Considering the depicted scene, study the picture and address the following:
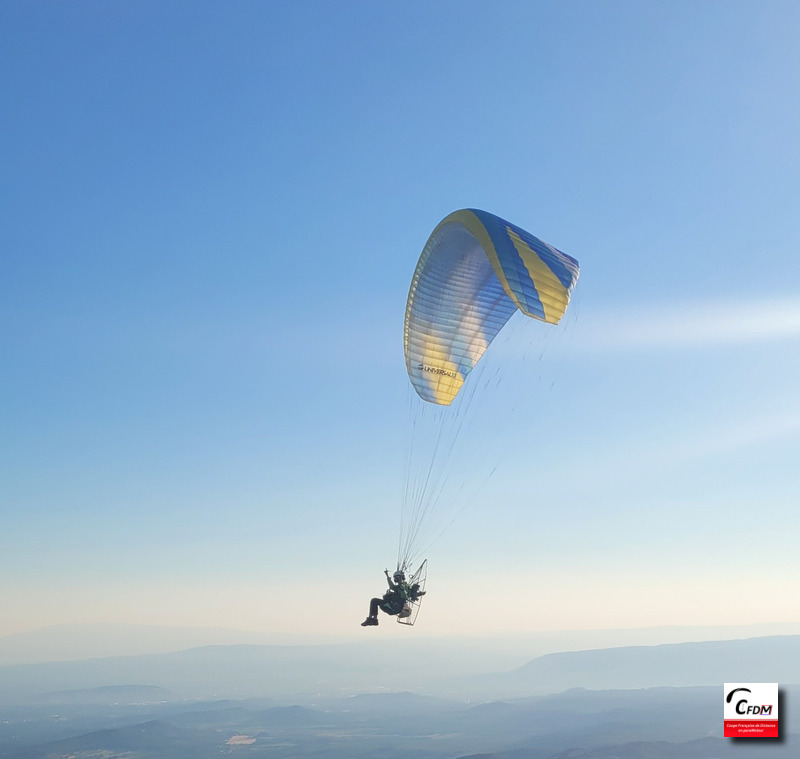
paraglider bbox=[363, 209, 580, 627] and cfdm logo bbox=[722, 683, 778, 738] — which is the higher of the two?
paraglider bbox=[363, 209, 580, 627]

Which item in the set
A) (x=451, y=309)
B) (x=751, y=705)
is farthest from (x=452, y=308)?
(x=751, y=705)

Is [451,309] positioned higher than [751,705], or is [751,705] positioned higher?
[451,309]

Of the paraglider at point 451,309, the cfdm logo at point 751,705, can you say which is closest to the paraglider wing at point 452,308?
the paraglider at point 451,309

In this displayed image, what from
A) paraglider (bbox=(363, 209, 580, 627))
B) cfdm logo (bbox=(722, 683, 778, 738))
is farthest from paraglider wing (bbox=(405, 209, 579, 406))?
cfdm logo (bbox=(722, 683, 778, 738))

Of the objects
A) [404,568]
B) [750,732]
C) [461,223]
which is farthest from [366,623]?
[750,732]

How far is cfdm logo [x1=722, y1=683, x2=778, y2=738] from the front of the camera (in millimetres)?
37312

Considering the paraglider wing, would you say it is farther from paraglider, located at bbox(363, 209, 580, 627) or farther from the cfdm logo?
the cfdm logo

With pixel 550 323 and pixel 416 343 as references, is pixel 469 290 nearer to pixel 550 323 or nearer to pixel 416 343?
pixel 416 343

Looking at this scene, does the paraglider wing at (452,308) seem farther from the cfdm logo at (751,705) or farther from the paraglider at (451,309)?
the cfdm logo at (751,705)

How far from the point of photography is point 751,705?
40062 millimetres

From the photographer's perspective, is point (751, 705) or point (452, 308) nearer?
point (452, 308)

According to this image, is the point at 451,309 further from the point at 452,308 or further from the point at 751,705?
the point at 751,705

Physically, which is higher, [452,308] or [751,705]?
[452,308]

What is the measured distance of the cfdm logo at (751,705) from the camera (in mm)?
37312
